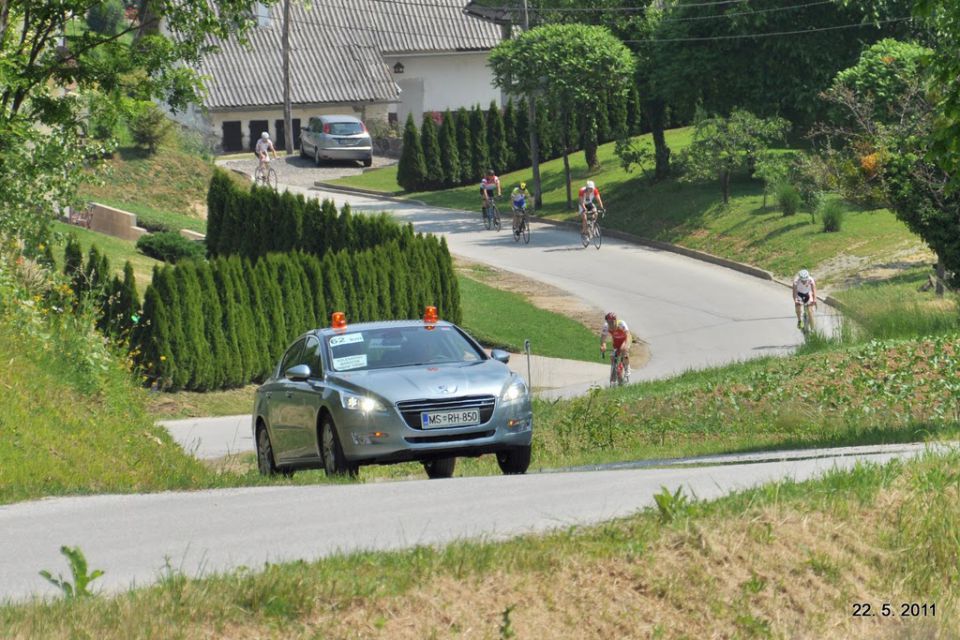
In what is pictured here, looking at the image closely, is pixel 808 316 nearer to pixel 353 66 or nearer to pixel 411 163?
pixel 411 163

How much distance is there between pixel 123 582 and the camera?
291 inches

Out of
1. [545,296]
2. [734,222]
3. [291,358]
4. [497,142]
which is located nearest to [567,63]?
[734,222]

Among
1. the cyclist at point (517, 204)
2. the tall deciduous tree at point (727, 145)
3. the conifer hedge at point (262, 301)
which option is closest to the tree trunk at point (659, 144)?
the tall deciduous tree at point (727, 145)

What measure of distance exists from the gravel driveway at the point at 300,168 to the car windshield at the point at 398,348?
47860 mm

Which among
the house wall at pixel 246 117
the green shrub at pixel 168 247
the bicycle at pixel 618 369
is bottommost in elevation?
the bicycle at pixel 618 369

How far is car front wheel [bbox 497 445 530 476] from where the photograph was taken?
1352cm

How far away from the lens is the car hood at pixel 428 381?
42.5 ft

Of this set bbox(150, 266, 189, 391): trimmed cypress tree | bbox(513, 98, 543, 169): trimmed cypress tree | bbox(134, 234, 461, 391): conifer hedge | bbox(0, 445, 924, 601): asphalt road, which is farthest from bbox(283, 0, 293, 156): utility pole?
bbox(0, 445, 924, 601): asphalt road

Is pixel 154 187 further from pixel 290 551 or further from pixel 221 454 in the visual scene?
pixel 290 551

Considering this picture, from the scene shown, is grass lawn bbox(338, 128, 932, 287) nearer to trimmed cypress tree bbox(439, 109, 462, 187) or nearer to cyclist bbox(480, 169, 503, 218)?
trimmed cypress tree bbox(439, 109, 462, 187)

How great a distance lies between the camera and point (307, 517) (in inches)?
368

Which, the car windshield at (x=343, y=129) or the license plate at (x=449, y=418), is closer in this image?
the license plate at (x=449, y=418)

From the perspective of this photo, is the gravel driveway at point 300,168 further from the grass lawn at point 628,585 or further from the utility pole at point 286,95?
the grass lawn at point 628,585

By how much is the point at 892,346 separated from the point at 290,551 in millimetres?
13320
